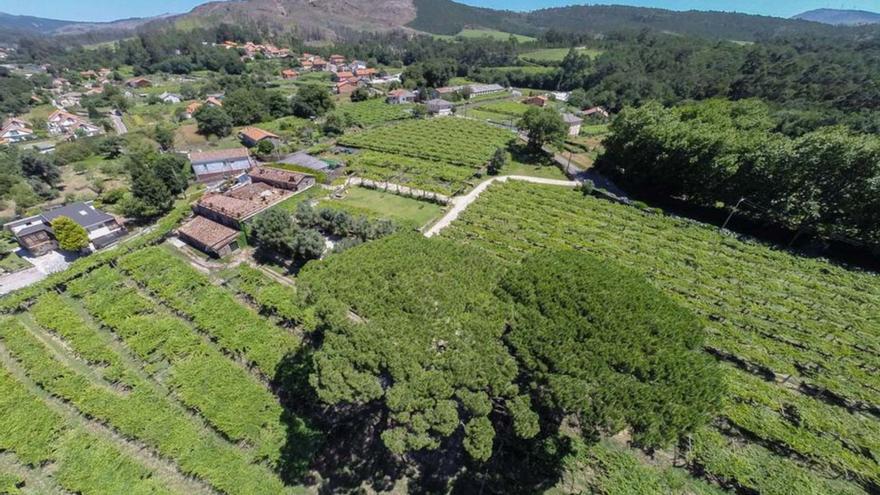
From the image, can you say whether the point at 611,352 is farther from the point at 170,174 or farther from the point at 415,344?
the point at 170,174

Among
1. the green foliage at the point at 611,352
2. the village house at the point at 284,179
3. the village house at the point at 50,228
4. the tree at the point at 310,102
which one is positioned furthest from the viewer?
the tree at the point at 310,102

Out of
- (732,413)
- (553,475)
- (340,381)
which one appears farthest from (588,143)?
(340,381)

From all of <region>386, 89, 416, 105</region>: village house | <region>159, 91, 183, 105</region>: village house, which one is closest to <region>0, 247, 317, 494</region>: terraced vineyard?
<region>386, 89, 416, 105</region>: village house

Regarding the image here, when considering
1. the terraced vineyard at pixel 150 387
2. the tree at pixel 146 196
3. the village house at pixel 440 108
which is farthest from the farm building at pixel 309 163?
the village house at pixel 440 108

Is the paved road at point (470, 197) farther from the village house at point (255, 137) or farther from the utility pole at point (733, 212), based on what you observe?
the village house at point (255, 137)

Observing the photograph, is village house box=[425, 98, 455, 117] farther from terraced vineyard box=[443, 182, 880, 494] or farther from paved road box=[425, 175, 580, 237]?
terraced vineyard box=[443, 182, 880, 494]

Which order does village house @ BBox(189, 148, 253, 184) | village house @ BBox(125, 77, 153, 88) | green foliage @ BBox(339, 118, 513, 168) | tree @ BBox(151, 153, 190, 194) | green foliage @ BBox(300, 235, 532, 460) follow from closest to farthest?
green foliage @ BBox(300, 235, 532, 460), tree @ BBox(151, 153, 190, 194), village house @ BBox(189, 148, 253, 184), green foliage @ BBox(339, 118, 513, 168), village house @ BBox(125, 77, 153, 88)
